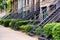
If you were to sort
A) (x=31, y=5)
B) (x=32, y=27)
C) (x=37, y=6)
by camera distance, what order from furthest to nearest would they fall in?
1. (x=31, y=5)
2. (x=37, y=6)
3. (x=32, y=27)

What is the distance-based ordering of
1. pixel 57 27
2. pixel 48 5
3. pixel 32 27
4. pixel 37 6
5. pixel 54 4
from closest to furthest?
pixel 57 27 < pixel 32 27 < pixel 54 4 < pixel 48 5 < pixel 37 6

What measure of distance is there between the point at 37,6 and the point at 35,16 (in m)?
1.64

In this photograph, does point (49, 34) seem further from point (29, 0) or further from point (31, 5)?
point (29, 0)

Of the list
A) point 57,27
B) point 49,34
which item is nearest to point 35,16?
point 49,34

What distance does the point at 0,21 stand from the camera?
34.1 meters

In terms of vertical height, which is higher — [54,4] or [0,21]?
[54,4]

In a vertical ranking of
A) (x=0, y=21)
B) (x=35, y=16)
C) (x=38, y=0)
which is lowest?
(x=0, y=21)

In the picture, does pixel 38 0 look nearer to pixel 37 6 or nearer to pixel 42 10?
pixel 37 6

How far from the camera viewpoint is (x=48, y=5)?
2230 cm

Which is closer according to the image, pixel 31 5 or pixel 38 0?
pixel 38 0

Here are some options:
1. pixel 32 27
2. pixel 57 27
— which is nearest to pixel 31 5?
pixel 32 27

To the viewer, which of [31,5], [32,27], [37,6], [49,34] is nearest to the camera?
[49,34]

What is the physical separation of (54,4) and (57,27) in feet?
35.5

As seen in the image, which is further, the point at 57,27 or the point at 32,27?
the point at 32,27
